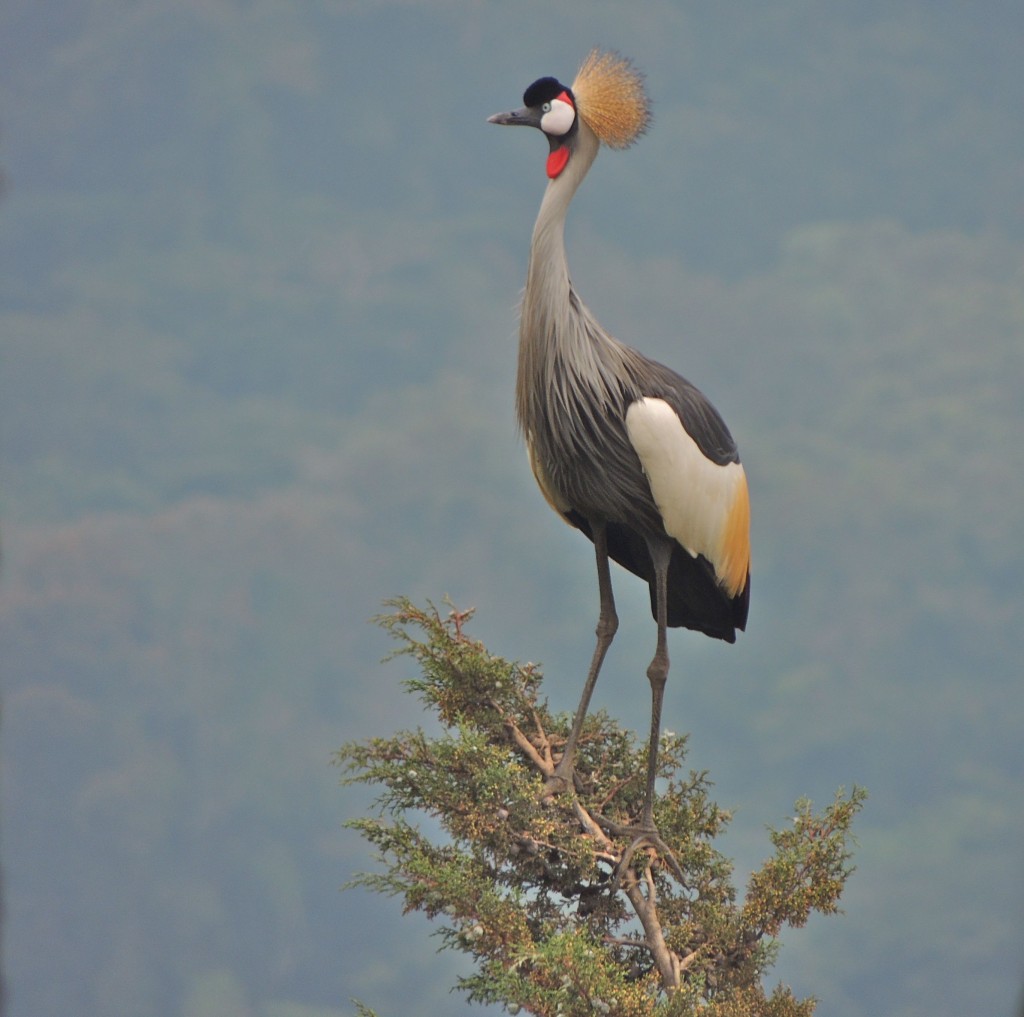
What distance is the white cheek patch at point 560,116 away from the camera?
4.61 m

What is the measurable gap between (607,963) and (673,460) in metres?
A: 1.45

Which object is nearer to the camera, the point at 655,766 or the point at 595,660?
the point at 655,766

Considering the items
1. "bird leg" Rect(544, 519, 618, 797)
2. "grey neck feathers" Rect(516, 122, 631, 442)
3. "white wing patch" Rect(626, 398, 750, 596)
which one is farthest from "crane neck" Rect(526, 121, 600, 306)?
"bird leg" Rect(544, 519, 618, 797)

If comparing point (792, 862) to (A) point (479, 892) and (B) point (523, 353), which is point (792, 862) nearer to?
(A) point (479, 892)

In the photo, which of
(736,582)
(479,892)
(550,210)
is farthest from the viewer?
(736,582)

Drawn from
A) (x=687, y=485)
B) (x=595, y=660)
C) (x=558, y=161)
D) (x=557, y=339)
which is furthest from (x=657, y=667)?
(x=558, y=161)

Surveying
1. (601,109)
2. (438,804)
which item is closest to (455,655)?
(438,804)

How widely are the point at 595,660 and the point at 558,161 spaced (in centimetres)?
157

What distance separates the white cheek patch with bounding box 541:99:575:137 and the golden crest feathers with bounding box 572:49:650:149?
4 cm

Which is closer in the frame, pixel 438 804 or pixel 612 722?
pixel 438 804

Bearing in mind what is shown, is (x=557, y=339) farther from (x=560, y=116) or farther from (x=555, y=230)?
(x=560, y=116)

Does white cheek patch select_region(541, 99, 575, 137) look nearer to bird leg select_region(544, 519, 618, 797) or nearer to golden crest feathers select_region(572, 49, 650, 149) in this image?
golden crest feathers select_region(572, 49, 650, 149)

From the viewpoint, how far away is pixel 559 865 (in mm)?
4531

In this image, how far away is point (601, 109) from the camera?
461 cm
